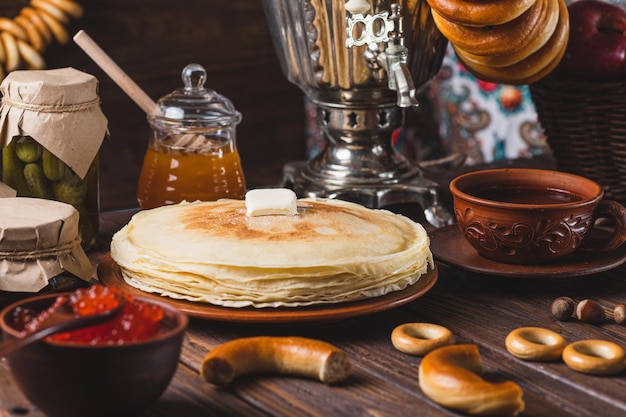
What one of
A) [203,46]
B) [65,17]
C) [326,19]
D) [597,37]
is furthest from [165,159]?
[203,46]

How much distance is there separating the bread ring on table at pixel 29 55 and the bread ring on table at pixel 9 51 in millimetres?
22

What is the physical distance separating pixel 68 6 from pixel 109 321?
62.5 inches

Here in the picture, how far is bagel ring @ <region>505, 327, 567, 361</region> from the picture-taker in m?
0.87

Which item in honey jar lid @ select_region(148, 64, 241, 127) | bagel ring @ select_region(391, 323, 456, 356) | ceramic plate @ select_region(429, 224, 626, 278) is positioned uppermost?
honey jar lid @ select_region(148, 64, 241, 127)

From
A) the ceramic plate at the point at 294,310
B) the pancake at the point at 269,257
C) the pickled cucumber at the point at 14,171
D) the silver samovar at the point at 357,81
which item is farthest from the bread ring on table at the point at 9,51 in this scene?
the ceramic plate at the point at 294,310

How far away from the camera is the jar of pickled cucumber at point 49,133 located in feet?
3.65

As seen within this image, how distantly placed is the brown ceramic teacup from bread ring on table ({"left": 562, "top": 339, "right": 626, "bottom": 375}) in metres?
0.18

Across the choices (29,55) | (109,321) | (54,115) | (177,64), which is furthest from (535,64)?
(177,64)

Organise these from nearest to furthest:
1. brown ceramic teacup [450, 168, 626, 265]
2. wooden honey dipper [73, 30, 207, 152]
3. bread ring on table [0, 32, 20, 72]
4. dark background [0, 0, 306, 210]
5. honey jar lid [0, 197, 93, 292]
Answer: honey jar lid [0, 197, 93, 292] → brown ceramic teacup [450, 168, 626, 265] → wooden honey dipper [73, 30, 207, 152] → bread ring on table [0, 32, 20, 72] → dark background [0, 0, 306, 210]

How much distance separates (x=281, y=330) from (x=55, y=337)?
276mm

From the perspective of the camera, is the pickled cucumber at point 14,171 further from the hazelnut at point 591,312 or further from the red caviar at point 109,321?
the hazelnut at point 591,312

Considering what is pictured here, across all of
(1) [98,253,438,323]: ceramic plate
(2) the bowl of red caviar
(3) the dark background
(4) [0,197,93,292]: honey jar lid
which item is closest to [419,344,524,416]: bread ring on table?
(1) [98,253,438,323]: ceramic plate

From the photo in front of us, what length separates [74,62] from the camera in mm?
2271

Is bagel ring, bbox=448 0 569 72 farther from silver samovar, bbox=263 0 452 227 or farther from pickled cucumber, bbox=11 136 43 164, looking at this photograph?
pickled cucumber, bbox=11 136 43 164
